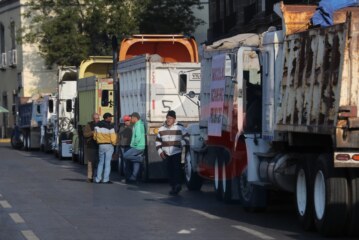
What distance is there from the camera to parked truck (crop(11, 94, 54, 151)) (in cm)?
4309

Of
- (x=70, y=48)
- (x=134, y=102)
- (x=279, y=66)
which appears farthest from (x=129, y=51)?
(x=70, y=48)

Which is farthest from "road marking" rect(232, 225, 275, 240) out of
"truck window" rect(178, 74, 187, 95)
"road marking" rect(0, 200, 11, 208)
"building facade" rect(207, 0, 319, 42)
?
"building facade" rect(207, 0, 319, 42)

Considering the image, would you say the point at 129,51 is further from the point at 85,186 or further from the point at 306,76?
the point at 306,76

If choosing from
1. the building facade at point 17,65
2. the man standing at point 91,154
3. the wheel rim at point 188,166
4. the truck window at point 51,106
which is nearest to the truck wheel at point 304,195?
the wheel rim at point 188,166

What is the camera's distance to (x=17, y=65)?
69.4 m

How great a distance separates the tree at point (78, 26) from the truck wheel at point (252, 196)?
36813 mm

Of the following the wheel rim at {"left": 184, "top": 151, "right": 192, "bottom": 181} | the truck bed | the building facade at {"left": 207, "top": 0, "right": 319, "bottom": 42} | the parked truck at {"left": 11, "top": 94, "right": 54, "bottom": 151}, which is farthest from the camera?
the parked truck at {"left": 11, "top": 94, "right": 54, "bottom": 151}

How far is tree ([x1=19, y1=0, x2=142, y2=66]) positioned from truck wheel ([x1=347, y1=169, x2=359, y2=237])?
134ft

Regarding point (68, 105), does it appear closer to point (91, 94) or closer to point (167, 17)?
point (91, 94)

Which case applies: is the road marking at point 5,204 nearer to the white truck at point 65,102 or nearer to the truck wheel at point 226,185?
the truck wheel at point 226,185

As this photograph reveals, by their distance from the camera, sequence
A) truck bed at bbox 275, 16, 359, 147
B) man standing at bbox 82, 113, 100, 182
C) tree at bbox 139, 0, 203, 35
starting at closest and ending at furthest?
truck bed at bbox 275, 16, 359, 147, man standing at bbox 82, 113, 100, 182, tree at bbox 139, 0, 203, 35

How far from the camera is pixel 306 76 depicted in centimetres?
1377

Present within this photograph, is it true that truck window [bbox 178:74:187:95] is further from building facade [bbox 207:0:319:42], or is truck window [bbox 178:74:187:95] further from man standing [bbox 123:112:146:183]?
building facade [bbox 207:0:319:42]

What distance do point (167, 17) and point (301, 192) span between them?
141 ft
